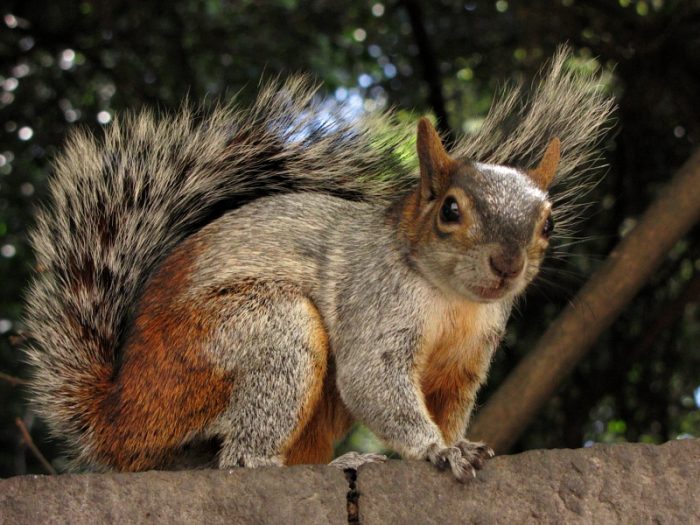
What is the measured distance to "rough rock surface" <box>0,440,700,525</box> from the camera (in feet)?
6.45

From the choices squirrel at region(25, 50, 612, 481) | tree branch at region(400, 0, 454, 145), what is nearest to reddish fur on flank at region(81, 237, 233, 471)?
squirrel at region(25, 50, 612, 481)

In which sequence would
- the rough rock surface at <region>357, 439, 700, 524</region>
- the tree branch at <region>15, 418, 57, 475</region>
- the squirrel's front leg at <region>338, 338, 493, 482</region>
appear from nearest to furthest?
the rough rock surface at <region>357, 439, 700, 524</region> → the squirrel's front leg at <region>338, 338, 493, 482</region> → the tree branch at <region>15, 418, 57, 475</region>

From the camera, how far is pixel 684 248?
418 cm

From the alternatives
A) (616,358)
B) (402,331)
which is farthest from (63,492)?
(616,358)

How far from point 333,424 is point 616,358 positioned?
1.77 m

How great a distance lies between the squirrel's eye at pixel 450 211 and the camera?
7.39ft

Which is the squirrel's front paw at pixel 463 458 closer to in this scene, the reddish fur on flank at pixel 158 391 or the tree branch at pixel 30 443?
the reddish fur on flank at pixel 158 391

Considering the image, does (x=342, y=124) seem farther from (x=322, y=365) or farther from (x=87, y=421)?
(x=87, y=421)

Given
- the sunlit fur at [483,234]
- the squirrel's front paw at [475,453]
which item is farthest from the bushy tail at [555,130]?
the squirrel's front paw at [475,453]

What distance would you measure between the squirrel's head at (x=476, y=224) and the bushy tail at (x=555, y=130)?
350 millimetres

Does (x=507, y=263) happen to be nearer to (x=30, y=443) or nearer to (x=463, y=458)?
(x=463, y=458)

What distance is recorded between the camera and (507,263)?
2.12 m

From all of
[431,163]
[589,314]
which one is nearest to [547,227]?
[431,163]

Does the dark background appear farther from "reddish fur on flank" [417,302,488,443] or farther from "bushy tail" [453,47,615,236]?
"reddish fur on flank" [417,302,488,443]
